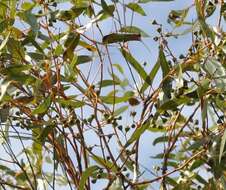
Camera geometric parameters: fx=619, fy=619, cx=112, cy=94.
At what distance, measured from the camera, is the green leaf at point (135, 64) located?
1.93 metres

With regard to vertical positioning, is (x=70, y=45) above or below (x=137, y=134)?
above

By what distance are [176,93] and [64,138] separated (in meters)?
0.37

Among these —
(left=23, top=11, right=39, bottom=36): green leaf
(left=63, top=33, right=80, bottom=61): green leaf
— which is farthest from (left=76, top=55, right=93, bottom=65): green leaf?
(left=23, top=11, right=39, bottom=36): green leaf

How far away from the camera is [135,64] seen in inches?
76.2

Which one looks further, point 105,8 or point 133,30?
point 133,30

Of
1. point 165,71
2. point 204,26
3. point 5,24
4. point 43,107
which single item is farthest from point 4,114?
point 204,26

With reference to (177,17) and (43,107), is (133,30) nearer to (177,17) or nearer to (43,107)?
(177,17)

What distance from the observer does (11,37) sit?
1964 mm

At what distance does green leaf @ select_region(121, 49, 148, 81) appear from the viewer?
1927 millimetres

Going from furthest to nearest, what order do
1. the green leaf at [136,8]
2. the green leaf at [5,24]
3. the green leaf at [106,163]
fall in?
the green leaf at [136,8]
the green leaf at [5,24]
the green leaf at [106,163]

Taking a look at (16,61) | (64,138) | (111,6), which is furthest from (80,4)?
(64,138)

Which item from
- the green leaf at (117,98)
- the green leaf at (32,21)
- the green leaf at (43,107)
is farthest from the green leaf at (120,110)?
the green leaf at (32,21)

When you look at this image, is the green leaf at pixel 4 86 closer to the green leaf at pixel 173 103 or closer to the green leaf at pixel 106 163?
the green leaf at pixel 106 163

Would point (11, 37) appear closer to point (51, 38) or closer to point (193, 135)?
point (51, 38)
